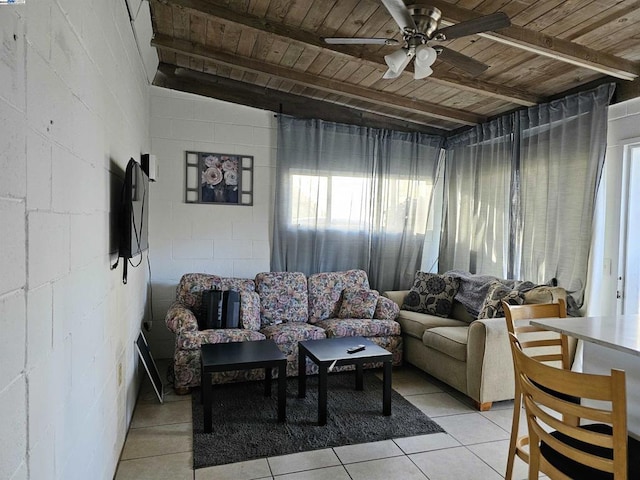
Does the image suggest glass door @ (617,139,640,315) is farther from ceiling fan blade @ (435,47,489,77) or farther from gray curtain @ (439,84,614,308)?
ceiling fan blade @ (435,47,489,77)

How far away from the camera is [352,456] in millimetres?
2465

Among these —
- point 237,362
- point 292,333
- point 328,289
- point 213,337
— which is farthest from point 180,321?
point 328,289

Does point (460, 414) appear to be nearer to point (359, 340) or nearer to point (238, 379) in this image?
point (359, 340)

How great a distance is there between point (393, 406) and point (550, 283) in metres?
1.73

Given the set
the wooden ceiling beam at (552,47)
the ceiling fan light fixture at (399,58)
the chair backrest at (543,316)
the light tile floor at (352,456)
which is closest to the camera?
the chair backrest at (543,316)

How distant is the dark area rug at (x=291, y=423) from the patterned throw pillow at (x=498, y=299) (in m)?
1.02

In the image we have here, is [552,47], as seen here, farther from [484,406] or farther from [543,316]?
[484,406]

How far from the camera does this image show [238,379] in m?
3.55

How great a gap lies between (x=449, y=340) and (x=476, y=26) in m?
2.35

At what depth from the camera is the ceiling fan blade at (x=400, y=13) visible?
6.59ft

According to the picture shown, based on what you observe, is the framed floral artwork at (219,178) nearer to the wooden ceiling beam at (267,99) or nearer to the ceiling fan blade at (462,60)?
the wooden ceiling beam at (267,99)

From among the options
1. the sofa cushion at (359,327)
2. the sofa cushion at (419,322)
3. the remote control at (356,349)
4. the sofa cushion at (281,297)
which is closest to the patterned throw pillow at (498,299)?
the sofa cushion at (419,322)

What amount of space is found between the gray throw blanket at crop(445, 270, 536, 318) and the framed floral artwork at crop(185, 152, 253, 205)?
2.40m

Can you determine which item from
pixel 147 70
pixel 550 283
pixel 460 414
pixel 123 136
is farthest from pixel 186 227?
pixel 550 283
